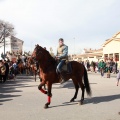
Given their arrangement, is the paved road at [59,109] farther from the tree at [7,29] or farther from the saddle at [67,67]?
the tree at [7,29]

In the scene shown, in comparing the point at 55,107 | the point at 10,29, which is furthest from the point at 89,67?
the point at 55,107

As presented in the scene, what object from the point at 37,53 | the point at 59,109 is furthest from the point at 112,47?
the point at 59,109

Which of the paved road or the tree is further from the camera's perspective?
the tree

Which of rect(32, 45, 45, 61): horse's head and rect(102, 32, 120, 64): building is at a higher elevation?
rect(102, 32, 120, 64): building

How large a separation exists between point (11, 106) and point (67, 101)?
223 cm

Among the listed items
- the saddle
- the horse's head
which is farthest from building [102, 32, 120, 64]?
the horse's head

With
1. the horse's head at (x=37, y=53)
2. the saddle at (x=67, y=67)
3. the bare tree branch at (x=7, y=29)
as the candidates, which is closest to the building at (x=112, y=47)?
the bare tree branch at (x=7, y=29)

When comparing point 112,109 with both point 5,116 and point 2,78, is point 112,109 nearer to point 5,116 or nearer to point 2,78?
point 5,116

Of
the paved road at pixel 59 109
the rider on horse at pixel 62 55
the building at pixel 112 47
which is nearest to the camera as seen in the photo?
the paved road at pixel 59 109

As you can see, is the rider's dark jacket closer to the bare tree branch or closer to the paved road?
the paved road

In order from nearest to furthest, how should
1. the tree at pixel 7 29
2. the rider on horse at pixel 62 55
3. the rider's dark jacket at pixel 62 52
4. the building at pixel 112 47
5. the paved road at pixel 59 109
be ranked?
the paved road at pixel 59 109
the rider on horse at pixel 62 55
the rider's dark jacket at pixel 62 52
the building at pixel 112 47
the tree at pixel 7 29

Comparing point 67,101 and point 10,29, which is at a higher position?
point 10,29

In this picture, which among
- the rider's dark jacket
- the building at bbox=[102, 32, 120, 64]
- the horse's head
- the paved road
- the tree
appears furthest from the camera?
the tree

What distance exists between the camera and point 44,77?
10.3 meters
